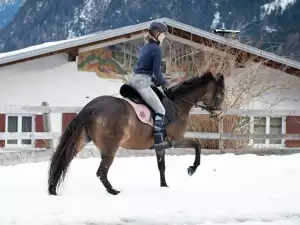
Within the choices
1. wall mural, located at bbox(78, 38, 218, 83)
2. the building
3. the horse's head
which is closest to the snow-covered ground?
the horse's head

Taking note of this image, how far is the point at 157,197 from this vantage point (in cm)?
684

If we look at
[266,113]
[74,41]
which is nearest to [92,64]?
[74,41]

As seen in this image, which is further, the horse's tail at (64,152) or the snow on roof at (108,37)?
the snow on roof at (108,37)

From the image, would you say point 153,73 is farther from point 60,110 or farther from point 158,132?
point 60,110

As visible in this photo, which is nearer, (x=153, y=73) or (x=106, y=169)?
(x=106, y=169)

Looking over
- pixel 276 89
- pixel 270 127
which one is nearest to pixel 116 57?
pixel 276 89

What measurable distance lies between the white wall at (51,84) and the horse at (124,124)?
406 inches

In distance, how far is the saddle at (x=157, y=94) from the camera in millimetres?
7648

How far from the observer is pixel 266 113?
13195 millimetres

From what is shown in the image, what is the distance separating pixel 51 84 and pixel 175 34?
4.70m

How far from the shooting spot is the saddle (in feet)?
25.1

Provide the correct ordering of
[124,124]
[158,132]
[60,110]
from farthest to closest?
[60,110], [158,132], [124,124]

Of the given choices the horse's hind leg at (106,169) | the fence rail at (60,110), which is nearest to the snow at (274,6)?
the fence rail at (60,110)

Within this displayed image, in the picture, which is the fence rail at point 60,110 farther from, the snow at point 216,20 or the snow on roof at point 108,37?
the snow at point 216,20
